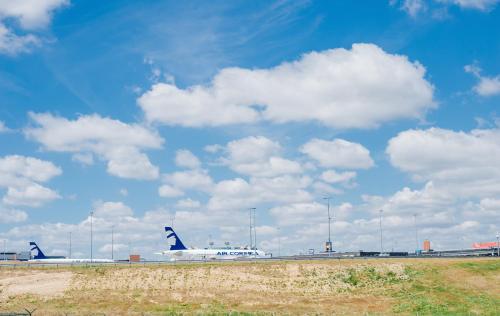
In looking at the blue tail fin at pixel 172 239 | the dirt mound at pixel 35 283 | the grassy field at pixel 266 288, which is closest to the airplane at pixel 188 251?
the blue tail fin at pixel 172 239

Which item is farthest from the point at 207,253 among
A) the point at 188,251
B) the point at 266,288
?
the point at 266,288

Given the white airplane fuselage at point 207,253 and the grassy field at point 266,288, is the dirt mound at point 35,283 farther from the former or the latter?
the white airplane fuselage at point 207,253

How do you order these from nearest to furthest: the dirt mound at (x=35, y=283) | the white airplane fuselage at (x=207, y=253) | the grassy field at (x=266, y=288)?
1. the grassy field at (x=266, y=288)
2. the dirt mound at (x=35, y=283)
3. the white airplane fuselage at (x=207, y=253)

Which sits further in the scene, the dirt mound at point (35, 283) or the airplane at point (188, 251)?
the airplane at point (188, 251)

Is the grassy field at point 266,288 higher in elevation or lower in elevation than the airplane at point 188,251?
lower

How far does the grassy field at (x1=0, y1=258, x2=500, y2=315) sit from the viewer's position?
248 ft

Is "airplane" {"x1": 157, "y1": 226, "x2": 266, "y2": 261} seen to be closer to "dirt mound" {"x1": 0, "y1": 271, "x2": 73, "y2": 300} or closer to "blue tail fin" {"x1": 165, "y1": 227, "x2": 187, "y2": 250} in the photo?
"blue tail fin" {"x1": 165, "y1": 227, "x2": 187, "y2": 250}

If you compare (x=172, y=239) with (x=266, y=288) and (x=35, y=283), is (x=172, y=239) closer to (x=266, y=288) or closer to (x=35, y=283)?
(x=35, y=283)

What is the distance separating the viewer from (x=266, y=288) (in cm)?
8656

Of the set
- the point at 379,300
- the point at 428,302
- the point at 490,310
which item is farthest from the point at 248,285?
the point at 490,310

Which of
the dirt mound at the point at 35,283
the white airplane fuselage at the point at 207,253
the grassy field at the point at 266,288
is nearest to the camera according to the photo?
the grassy field at the point at 266,288

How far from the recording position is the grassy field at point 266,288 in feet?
248

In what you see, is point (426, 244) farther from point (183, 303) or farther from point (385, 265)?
point (183, 303)

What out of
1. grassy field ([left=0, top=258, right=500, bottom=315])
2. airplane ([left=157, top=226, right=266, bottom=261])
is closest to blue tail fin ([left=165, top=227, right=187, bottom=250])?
airplane ([left=157, top=226, right=266, bottom=261])
